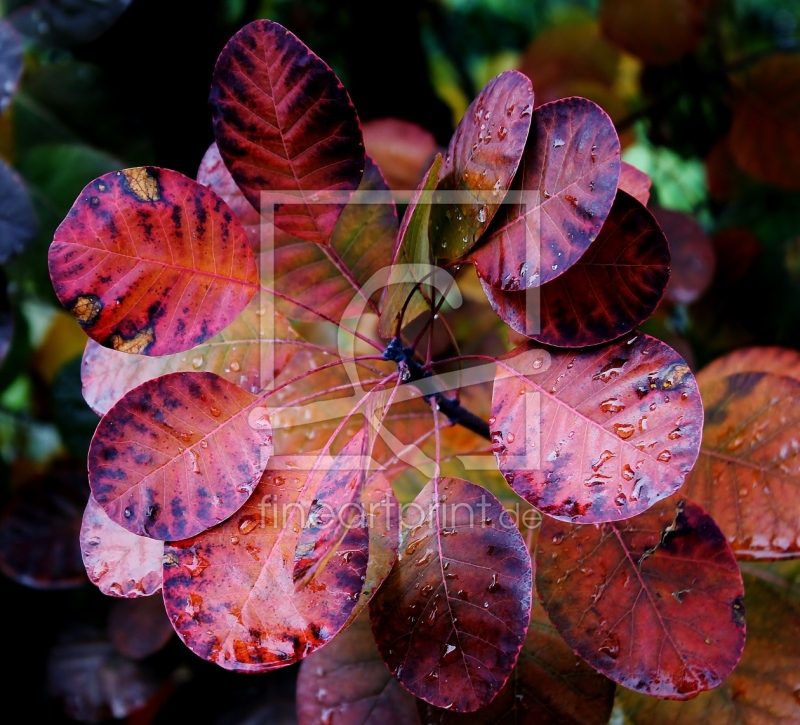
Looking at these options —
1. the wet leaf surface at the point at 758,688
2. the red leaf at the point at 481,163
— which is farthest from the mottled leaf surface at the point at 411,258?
the wet leaf surface at the point at 758,688

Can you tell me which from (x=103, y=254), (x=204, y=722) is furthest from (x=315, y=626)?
(x=204, y=722)

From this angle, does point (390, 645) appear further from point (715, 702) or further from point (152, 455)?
point (715, 702)

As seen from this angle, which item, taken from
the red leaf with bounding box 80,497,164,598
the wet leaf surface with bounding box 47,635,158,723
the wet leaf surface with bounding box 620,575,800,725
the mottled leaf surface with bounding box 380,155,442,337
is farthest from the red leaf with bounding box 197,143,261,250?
the wet leaf surface with bounding box 47,635,158,723

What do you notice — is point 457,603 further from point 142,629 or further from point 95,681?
point 95,681

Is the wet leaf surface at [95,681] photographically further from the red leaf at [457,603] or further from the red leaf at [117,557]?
the red leaf at [457,603]

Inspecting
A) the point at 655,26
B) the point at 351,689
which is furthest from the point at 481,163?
the point at 655,26
